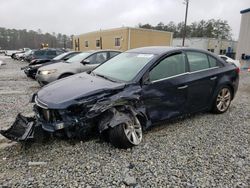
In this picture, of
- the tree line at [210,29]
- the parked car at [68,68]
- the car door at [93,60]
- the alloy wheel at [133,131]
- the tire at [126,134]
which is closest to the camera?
the tire at [126,134]

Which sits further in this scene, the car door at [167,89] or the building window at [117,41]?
the building window at [117,41]

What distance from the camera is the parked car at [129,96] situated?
2.91 meters

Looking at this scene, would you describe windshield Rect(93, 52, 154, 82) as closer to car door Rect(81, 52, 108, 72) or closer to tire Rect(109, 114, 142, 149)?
tire Rect(109, 114, 142, 149)

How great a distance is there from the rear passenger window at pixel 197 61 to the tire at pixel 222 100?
71cm

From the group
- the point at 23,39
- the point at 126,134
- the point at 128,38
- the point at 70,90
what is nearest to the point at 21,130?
the point at 70,90

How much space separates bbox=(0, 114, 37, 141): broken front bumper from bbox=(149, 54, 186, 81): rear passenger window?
77.9 inches

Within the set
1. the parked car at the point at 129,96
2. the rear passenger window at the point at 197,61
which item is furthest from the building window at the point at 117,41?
the rear passenger window at the point at 197,61

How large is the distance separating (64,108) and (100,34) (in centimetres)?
2689

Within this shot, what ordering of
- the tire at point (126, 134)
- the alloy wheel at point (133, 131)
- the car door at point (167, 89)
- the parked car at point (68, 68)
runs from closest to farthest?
1. the tire at point (126, 134)
2. the alloy wheel at point (133, 131)
3. the car door at point (167, 89)
4. the parked car at point (68, 68)

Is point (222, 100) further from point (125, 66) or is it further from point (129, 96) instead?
point (129, 96)

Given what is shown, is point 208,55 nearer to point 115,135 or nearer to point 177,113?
point 177,113

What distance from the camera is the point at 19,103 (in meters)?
5.68

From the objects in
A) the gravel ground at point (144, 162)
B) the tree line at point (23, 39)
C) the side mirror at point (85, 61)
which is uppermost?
the tree line at point (23, 39)

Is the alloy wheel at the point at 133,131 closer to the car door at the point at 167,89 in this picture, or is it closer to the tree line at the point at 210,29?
the car door at the point at 167,89
